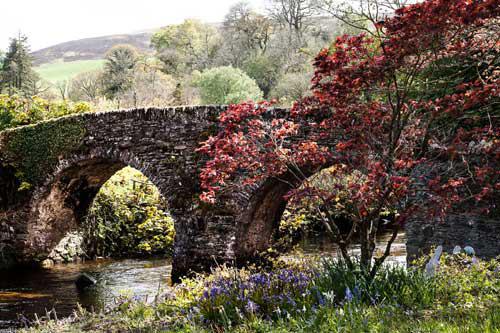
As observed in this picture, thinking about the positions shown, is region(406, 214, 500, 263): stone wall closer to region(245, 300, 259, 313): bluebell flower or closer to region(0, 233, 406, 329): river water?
region(0, 233, 406, 329): river water

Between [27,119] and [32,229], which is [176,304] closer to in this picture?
[32,229]

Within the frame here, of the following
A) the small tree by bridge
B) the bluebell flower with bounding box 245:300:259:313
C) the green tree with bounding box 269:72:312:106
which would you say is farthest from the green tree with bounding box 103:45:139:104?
the bluebell flower with bounding box 245:300:259:313

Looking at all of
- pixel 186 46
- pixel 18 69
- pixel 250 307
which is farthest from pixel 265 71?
pixel 250 307

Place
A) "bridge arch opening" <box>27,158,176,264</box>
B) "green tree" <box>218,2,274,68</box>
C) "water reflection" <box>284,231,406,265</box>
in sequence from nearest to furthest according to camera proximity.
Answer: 1. "water reflection" <box>284,231,406,265</box>
2. "bridge arch opening" <box>27,158,176,264</box>
3. "green tree" <box>218,2,274,68</box>

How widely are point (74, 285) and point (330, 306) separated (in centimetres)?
807

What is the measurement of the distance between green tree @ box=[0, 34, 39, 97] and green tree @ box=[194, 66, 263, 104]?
1167cm

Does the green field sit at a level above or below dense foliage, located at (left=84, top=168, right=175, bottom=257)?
above

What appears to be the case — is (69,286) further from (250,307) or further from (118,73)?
(118,73)

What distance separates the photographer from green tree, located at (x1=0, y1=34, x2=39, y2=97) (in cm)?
3588

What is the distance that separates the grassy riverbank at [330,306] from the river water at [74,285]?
1.56 metres

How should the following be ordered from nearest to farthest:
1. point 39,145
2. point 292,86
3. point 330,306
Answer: point 330,306 < point 39,145 < point 292,86

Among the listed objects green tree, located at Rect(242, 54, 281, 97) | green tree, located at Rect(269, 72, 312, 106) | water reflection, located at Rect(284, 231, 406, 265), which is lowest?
water reflection, located at Rect(284, 231, 406, 265)

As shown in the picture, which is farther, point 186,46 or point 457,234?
point 186,46

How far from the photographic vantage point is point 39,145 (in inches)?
522
